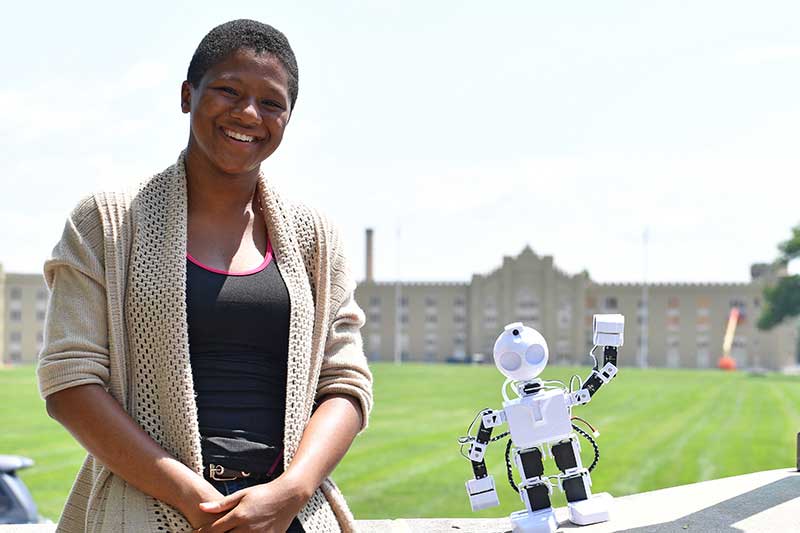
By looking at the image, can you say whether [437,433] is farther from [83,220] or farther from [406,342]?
[406,342]

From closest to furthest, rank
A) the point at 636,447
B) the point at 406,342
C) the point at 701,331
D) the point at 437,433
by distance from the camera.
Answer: the point at 636,447, the point at 437,433, the point at 701,331, the point at 406,342

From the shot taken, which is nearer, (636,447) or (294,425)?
(294,425)

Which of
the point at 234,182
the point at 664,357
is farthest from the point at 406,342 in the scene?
the point at 234,182

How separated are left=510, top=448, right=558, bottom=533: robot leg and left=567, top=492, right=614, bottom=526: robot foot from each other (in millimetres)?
75

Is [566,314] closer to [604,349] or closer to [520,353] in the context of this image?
[604,349]

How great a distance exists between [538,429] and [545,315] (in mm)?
75305

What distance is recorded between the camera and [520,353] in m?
2.73

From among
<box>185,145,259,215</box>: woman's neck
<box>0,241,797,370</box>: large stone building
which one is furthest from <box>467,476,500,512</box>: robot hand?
<box>0,241,797,370</box>: large stone building

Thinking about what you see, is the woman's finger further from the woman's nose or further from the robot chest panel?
the robot chest panel

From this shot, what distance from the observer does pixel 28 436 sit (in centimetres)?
2047

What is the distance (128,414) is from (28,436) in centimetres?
2039

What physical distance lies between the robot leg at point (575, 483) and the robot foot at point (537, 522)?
79 mm

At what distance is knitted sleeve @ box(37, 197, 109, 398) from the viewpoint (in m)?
1.83

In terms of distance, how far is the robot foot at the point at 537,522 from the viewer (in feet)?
9.00
